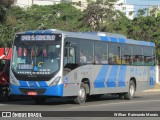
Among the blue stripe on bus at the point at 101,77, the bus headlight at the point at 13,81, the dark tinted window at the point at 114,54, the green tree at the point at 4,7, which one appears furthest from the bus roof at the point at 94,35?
the green tree at the point at 4,7

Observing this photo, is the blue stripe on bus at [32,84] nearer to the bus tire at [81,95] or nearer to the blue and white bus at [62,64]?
the blue and white bus at [62,64]

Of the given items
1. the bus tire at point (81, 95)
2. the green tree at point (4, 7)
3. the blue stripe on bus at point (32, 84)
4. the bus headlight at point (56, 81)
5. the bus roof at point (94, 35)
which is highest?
the green tree at point (4, 7)

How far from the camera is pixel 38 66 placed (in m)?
21.6

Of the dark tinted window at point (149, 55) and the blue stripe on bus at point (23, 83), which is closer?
the blue stripe on bus at point (23, 83)

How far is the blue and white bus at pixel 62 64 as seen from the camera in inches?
846

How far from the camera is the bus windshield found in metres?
21.5

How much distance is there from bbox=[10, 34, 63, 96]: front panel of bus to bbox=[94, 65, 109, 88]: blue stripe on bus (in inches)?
124

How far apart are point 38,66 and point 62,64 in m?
1.03

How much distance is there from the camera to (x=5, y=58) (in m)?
25.0

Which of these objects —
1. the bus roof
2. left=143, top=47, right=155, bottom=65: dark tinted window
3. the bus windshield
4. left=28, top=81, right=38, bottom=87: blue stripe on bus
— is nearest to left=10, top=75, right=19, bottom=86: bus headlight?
the bus windshield

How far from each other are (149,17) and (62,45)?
3145 centimetres

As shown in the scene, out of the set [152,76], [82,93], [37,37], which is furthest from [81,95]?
[152,76]

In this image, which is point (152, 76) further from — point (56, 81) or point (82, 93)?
point (56, 81)

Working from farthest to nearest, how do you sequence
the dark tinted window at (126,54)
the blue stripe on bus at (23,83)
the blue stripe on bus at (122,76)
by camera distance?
the dark tinted window at (126,54) < the blue stripe on bus at (122,76) < the blue stripe on bus at (23,83)
